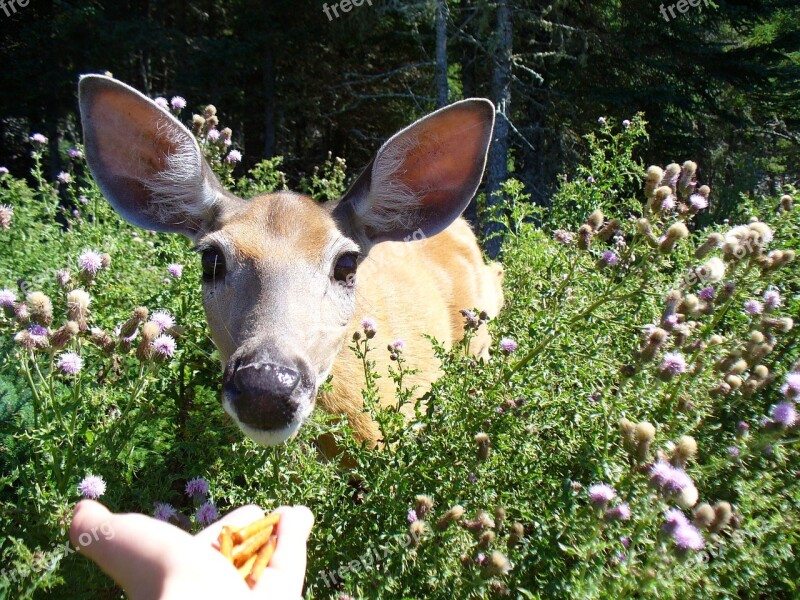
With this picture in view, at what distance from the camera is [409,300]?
4766mm

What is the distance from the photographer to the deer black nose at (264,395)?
2.15 m

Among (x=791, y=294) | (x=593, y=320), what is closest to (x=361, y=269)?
(x=593, y=320)

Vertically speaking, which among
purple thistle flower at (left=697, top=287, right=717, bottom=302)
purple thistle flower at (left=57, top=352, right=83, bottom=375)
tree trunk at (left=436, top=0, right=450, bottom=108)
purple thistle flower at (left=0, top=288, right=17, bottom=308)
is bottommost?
tree trunk at (left=436, top=0, right=450, bottom=108)

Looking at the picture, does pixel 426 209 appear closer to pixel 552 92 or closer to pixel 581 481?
pixel 581 481

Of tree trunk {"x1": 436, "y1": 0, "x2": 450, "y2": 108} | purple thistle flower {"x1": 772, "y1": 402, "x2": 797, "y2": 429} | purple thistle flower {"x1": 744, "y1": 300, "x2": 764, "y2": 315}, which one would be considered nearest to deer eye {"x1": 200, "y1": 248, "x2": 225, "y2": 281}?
purple thistle flower {"x1": 772, "y1": 402, "x2": 797, "y2": 429}

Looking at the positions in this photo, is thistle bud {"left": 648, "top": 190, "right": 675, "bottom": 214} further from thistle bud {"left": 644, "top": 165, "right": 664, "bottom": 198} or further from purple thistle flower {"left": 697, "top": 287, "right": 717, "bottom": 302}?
purple thistle flower {"left": 697, "top": 287, "right": 717, "bottom": 302}

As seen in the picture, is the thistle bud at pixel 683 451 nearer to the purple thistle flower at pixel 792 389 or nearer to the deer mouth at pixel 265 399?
the purple thistle flower at pixel 792 389

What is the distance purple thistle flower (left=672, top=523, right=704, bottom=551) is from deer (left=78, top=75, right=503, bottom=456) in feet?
4.30

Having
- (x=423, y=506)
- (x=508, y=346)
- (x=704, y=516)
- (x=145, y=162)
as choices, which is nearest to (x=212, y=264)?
(x=145, y=162)

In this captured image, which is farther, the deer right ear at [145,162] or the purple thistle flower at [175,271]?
the purple thistle flower at [175,271]

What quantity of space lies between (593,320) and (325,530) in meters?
1.50

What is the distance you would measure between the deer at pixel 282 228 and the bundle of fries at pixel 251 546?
792 mm

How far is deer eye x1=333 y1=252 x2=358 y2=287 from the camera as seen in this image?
10.2 ft

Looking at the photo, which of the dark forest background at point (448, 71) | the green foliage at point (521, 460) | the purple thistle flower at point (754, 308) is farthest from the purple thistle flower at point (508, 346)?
the dark forest background at point (448, 71)
